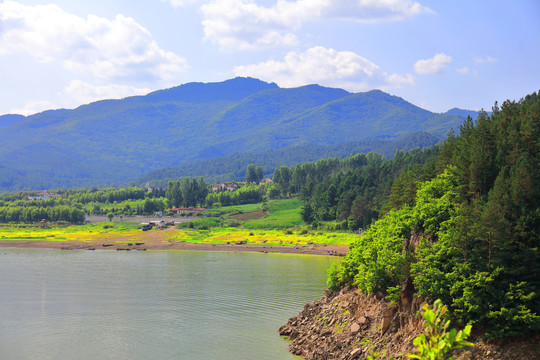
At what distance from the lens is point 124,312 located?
156 ft

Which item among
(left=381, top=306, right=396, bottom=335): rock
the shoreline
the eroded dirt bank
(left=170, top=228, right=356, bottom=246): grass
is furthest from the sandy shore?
(left=381, top=306, right=396, bottom=335): rock

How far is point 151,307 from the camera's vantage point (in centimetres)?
4953

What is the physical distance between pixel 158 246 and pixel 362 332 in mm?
88970

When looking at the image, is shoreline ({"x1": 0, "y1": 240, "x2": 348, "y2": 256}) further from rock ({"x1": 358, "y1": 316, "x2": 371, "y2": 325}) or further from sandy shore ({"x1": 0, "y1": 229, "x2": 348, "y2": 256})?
rock ({"x1": 358, "y1": 316, "x2": 371, "y2": 325})

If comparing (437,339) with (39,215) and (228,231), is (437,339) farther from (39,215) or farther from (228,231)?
(39,215)

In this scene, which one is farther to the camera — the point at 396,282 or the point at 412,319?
the point at 396,282

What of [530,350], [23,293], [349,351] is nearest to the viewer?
[530,350]

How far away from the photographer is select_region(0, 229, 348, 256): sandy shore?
102375 millimetres

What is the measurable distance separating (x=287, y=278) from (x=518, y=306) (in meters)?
43.8

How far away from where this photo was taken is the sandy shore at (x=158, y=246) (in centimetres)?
10238

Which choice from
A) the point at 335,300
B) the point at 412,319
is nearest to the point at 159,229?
the point at 335,300

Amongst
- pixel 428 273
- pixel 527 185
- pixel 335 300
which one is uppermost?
pixel 527 185

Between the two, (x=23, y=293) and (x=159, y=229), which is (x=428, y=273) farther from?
(x=159, y=229)

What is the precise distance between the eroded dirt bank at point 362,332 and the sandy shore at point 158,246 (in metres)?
60.5
